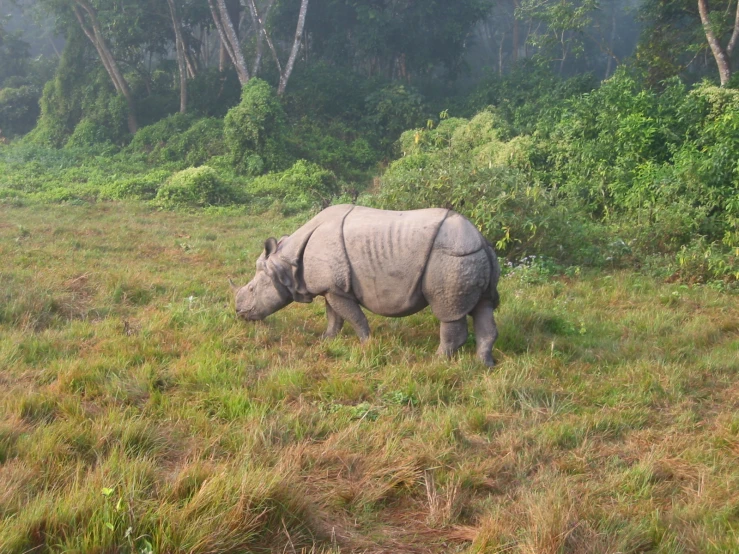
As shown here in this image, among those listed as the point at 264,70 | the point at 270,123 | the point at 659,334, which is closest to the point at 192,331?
the point at 659,334

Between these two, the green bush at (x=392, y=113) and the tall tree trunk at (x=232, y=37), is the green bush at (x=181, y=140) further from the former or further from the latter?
the green bush at (x=392, y=113)

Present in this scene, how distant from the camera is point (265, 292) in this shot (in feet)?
19.9

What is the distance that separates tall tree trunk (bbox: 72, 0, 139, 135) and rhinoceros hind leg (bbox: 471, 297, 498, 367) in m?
23.9

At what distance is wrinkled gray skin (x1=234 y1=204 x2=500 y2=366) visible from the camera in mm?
5258

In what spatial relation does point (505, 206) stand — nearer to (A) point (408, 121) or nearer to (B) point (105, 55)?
(A) point (408, 121)

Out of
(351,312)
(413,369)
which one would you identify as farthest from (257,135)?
(413,369)

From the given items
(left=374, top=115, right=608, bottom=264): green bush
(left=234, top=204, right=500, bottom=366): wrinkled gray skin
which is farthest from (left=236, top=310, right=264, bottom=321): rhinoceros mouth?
(left=374, top=115, right=608, bottom=264): green bush

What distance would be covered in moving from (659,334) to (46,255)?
782 centimetres

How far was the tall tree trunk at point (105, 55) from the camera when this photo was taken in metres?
24.4

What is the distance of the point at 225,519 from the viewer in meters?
2.84

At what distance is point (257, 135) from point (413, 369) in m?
16.5

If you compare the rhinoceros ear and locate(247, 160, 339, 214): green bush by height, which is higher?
the rhinoceros ear

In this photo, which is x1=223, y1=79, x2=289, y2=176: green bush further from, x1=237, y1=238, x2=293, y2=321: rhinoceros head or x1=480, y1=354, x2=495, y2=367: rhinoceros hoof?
x1=480, y1=354, x2=495, y2=367: rhinoceros hoof

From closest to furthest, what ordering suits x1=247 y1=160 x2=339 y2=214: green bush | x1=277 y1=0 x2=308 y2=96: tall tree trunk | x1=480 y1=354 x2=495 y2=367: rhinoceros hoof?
x1=480 y1=354 x2=495 y2=367: rhinoceros hoof < x1=247 y1=160 x2=339 y2=214: green bush < x1=277 y1=0 x2=308 y2=96: tall tree trunk
